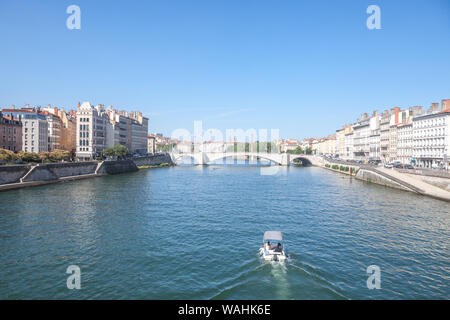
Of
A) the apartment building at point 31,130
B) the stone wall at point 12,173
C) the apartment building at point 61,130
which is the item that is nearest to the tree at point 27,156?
the stone wall at point 12,173

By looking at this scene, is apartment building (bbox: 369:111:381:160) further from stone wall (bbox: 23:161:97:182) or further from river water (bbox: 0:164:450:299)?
stone wall (bbox: 23:161:97:182)

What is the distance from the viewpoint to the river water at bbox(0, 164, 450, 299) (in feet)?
52.9

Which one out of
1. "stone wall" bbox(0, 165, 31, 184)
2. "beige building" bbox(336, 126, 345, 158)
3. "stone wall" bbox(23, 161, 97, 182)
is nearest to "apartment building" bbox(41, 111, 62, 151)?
"stone wall" bbox(23, 161, 97, 182)

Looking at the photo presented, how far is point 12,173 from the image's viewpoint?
49031mm

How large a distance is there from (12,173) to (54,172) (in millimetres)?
9401

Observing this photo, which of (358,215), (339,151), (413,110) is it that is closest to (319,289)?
(358,215)

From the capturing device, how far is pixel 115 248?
869 inches

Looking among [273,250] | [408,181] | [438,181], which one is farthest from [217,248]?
[408,181]

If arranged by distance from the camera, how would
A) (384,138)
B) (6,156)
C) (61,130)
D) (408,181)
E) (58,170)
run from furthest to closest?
(384,138) < (61,130) < (58,170) < (6,156) < (408,181)

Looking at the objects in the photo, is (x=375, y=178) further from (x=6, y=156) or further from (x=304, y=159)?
(x=6, y=156)

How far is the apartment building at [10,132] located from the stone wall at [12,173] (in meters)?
29.2

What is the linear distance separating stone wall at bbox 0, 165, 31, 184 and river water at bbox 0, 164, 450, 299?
385 inches

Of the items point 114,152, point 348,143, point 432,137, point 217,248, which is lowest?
point 217,248

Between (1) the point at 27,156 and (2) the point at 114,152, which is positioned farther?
(2) the point at 114,152
